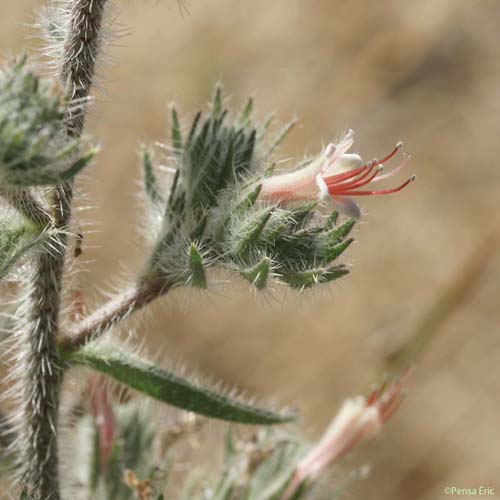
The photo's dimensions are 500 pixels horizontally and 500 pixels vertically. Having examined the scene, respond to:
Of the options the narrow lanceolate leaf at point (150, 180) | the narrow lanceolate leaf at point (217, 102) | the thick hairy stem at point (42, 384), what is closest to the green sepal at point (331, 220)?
the narrow lanceolate leaf at point (217, 102)

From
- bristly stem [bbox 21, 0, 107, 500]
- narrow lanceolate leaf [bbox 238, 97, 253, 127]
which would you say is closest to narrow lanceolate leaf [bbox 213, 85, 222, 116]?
narrow lanceolate leaf [bbox 238, 97, 253, 127]

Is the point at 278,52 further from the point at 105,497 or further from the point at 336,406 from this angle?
the point at 105,497

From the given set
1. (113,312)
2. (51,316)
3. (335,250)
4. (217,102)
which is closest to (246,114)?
(217,102)

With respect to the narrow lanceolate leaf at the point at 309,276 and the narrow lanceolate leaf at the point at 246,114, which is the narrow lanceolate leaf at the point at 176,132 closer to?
the narrow lanceolate leaf at the point at 246,114

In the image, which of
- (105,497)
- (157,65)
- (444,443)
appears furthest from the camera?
(157,65)

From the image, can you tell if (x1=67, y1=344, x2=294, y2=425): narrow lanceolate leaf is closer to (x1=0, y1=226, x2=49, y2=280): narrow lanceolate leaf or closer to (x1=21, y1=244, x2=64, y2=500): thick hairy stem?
(x1=21, y1=244, x2=64, y2=500): thick hairy stem

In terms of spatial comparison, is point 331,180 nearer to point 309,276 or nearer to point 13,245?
point 309,276

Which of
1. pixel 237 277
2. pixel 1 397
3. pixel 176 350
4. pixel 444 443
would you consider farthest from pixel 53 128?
pixel 444 443
